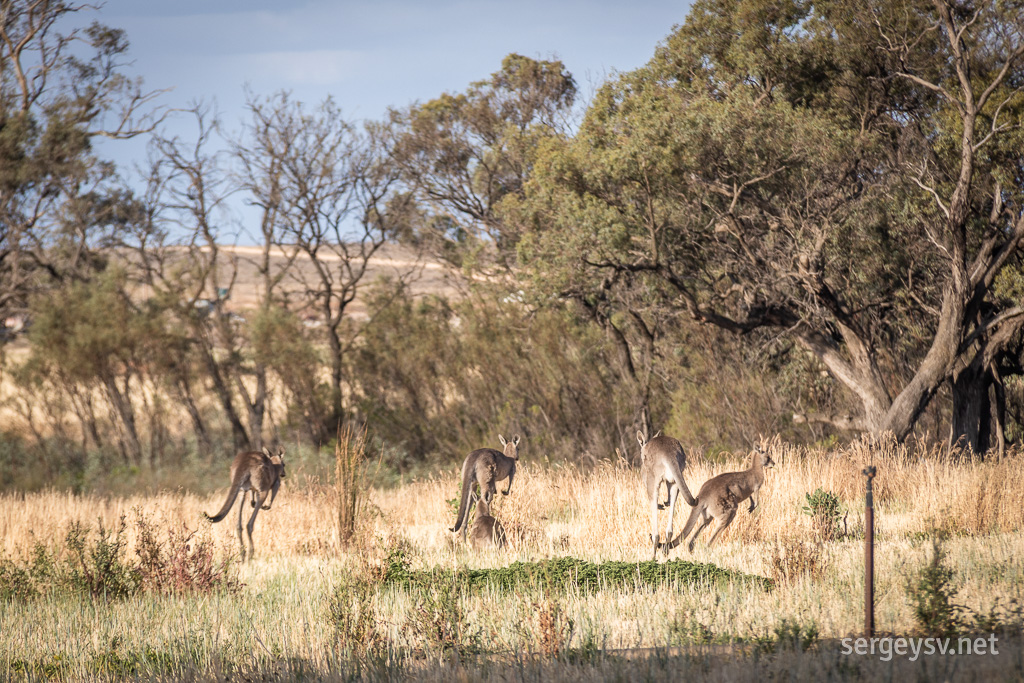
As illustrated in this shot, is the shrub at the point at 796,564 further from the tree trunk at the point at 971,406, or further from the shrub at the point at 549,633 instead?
the tree trunk at the point at 971,406

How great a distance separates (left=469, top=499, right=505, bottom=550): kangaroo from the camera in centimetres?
975

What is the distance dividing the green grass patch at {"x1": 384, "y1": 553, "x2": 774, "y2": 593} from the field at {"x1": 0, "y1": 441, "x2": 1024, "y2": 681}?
2.3 inches

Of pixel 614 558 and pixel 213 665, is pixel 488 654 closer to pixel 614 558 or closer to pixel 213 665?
pixel 213 665

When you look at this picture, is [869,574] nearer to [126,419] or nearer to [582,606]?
[582,606]

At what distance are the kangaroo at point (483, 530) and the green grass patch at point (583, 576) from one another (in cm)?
118

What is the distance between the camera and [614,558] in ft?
29.8

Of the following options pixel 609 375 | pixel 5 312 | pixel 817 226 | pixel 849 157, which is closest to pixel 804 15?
pixel 849 157

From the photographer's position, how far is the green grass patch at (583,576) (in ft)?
24.4

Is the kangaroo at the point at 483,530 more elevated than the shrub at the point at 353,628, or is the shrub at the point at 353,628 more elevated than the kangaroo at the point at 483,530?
the kangaroo at the point at 483,530

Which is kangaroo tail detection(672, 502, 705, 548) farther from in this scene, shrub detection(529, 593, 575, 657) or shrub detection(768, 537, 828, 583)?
shrub detection(529, 593, 575, 657)

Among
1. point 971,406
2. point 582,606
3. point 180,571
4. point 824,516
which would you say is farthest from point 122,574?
point 971,406

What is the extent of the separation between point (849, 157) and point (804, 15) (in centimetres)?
338

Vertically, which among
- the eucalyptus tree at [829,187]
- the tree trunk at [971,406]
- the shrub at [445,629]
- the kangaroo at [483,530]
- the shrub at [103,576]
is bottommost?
the shrub at [103,576]

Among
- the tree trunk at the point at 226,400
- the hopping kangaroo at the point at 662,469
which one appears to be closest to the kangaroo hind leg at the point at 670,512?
the hopping kangaroo at the point at 662,469
